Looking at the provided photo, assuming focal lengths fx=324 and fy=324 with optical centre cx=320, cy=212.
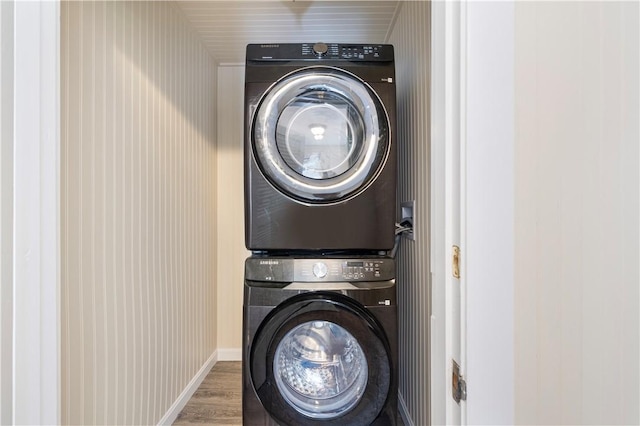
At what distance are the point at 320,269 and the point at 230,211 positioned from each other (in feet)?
4.69

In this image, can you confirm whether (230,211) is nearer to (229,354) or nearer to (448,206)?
(229,354)

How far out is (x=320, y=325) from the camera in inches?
55.4

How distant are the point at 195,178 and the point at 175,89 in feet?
1.85

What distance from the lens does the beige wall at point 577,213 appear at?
0.46 meters

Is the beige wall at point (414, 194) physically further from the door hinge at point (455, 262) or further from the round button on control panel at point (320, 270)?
the door hinge at point (455, 262)

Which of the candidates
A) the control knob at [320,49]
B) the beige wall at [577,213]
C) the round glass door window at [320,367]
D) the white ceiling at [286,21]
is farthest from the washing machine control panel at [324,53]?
the round glass door window at [320,367]

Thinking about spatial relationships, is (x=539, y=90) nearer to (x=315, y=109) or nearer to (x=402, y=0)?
(x=315, y=109)

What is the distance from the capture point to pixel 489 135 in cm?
52

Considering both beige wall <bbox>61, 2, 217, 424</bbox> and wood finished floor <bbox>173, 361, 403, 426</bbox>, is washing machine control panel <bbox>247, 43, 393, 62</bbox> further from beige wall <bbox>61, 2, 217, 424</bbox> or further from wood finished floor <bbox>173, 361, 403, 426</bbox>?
wood finished floor <bbox>173, 361, 403, 426</bbox>

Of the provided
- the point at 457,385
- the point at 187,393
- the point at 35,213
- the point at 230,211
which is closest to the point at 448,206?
the point at 457,385

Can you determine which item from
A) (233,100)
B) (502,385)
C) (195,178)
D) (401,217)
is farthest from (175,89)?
(502,385)

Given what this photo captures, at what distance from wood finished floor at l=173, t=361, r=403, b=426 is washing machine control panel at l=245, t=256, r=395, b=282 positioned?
0.93 metres

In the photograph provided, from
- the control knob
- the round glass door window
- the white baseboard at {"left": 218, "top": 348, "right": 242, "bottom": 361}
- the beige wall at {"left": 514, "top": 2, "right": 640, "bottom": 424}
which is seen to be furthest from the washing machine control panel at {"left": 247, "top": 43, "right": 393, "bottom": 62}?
the white baseboard at {"left": 218, "top": 348, "right": 242, "bottom": 361}

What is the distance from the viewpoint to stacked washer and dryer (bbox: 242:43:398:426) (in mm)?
1312
